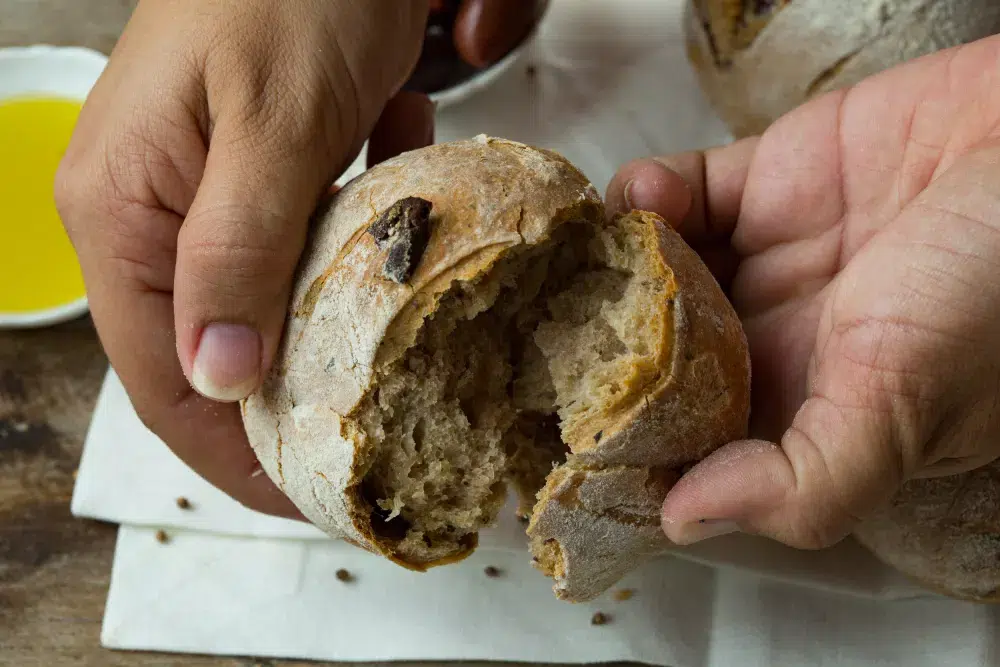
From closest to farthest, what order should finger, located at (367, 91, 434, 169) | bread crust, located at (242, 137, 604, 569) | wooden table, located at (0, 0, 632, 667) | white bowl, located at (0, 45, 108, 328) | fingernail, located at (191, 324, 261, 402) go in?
bread crust, located at (242, 137, 604, 569), fingernail, located at (191, 324, 261, 402), wooden table, located at (0, 0, 632, 667), finger, located at (367, 91, 434, 169), white bowl, located at (0, 45, 108, 328)

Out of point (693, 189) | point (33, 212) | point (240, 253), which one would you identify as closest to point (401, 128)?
point (693, 189)

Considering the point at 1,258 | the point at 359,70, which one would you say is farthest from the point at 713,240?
the point at 1,258

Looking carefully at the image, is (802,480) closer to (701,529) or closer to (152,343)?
(701,529)

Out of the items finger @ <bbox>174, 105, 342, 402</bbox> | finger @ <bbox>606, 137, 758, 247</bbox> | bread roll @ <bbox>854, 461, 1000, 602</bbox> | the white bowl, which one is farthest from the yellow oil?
bread roll @ <bbox>854, 461, 1000, 602</bbox>

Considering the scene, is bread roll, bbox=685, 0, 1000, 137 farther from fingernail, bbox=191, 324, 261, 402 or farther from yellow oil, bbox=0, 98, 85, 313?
yellow oil, bbox=0, 98, 85, 313

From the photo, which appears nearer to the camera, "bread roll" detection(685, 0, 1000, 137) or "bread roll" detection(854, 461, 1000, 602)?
"bread roll" detection(854, 461, 1000, 602)

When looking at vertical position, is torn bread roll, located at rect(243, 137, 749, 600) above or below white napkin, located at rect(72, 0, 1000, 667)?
above

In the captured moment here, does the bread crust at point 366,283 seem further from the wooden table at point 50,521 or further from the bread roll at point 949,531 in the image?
the bread roll at point 949,531
